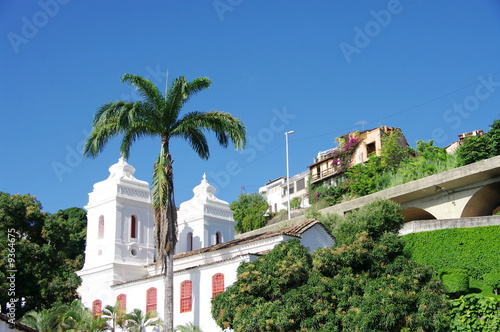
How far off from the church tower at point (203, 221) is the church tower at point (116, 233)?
201 inches

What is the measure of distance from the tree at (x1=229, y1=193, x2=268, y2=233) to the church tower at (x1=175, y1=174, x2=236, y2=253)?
23.3m

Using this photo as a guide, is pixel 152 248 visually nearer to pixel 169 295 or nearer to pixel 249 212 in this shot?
pixel 169 295

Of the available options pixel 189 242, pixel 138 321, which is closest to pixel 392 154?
pixel 189 242

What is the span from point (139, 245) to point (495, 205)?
23.8m

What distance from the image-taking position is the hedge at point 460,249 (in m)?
28.1

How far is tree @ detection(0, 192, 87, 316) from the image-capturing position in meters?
35.4

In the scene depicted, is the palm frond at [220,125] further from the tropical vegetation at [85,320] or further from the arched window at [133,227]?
the arched window at [133,227]

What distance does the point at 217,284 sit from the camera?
28.3 meters

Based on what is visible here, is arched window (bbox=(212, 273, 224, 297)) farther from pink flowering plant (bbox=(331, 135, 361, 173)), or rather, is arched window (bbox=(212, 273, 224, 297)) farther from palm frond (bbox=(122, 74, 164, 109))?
pink flowering plant (bbox=(331, 135, 361, 173))

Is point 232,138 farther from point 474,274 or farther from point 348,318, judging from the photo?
point 474,274

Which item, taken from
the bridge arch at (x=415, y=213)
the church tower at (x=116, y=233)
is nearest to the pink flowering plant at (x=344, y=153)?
the bridge arch at (x=415, y=213)

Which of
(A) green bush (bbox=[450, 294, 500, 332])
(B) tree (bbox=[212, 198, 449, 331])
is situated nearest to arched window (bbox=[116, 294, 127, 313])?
(B) tree (bbox=[212, 198, 449, 331])

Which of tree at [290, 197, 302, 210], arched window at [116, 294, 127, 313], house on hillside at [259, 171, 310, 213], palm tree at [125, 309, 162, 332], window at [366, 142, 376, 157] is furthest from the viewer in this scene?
house on hillside at [259, 171, 310, 213]

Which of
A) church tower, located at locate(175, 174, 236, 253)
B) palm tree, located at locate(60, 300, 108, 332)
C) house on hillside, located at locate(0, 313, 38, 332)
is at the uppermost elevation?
church tower, located at locate(175, 174, 236, 253)
